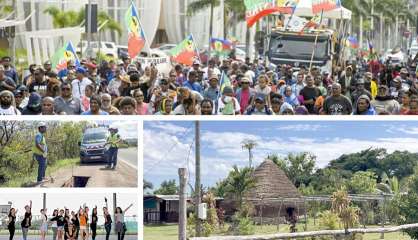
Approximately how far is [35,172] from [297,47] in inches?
1065

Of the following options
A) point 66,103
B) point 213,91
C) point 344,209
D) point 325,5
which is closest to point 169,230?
point 344,209

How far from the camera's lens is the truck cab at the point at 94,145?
357 inches

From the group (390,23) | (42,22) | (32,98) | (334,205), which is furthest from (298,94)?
(390,23)

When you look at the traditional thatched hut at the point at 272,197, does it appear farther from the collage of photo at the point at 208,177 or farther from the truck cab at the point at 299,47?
the truck cab at the point at 299,47

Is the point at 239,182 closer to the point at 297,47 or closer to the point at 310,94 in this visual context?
the point at 310,94

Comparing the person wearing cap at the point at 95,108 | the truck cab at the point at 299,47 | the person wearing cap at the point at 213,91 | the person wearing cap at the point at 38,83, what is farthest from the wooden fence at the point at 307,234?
the truck cab at the point at 299,47

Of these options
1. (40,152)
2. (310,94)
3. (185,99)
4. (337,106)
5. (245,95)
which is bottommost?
(310,94)

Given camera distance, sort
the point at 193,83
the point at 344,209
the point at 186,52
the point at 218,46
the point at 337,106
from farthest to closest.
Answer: the point at 218,46
the point at 186,52
the point at 193,83
the point at 337,106
the point at 344,209

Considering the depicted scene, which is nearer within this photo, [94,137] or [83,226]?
[94,137]

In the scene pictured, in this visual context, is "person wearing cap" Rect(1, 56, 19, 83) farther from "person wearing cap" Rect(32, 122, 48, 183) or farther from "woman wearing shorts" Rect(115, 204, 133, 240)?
"woman wearing shorts" Rect(115, 204, 133, 240)

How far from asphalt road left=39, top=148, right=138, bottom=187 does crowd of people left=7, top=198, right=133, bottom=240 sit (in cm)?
17

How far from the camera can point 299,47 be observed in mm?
35875

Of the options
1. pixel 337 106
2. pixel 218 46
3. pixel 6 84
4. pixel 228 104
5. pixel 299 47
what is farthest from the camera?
pixel 218 46

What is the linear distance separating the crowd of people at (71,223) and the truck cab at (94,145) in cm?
34
